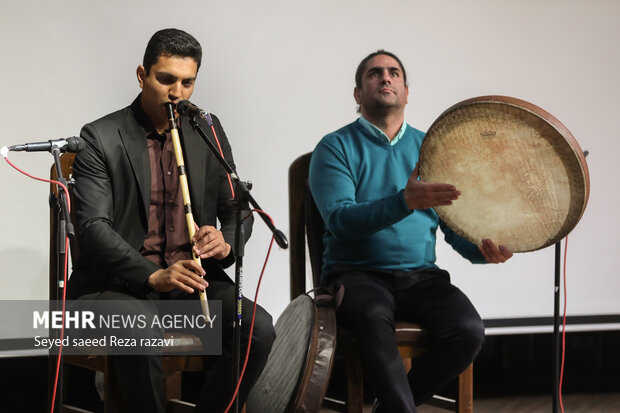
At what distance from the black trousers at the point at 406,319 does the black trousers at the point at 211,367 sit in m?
0.33

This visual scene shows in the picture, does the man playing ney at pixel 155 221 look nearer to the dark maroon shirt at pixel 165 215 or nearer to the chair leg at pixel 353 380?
the dark maroon shirt at pixel 165 215

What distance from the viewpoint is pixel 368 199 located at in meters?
2.82

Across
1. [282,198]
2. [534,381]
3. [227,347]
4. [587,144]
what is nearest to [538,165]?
[227,347]

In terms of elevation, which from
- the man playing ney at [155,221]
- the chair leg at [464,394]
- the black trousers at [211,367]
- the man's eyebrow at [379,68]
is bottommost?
the chair leg at [464,394]

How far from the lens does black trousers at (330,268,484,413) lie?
2422 millimetres

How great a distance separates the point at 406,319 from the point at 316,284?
43cm

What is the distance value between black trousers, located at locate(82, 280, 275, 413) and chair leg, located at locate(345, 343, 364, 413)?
30 centimetres

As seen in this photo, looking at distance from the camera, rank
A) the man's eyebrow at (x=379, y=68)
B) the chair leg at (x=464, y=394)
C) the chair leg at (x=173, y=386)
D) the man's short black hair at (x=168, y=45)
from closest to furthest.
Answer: the man's short black hair at (x=168, y=45)
the chair leg at (x=464, y=394)
the chair leg at (x=173, y=386)
the man's eyebrow at (x=379, y=68)

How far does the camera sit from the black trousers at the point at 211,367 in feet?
7.23

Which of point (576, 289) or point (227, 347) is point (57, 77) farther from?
point (576, 289)

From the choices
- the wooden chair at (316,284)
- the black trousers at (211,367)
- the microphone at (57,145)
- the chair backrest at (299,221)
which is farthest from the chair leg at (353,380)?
the microphone at (57,145)

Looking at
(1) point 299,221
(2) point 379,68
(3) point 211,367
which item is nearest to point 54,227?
(3) point 211,367

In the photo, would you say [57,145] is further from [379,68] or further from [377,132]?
[379,68]

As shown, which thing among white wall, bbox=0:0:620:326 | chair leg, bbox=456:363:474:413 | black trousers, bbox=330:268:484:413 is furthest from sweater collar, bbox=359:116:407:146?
chair leg, bbox=456:363:474:413
